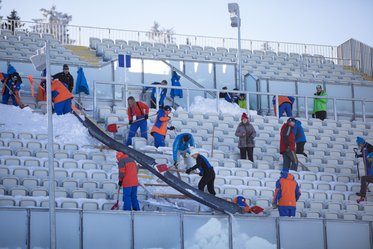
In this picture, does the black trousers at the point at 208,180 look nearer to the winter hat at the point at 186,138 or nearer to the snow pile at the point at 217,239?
the winter hat at the point at 186,138

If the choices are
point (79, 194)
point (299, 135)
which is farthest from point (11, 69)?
point (79, 194)

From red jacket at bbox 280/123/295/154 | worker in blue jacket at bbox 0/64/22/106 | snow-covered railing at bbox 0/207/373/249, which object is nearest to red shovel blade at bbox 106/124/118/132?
worker in blue jacket at bbox 0/64/22/106

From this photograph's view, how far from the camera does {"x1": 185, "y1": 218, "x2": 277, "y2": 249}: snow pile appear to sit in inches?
759

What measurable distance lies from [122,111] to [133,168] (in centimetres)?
654

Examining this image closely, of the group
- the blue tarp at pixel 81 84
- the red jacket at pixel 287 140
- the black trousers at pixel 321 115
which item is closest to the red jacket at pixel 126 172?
the red jacket at pixel 287 140

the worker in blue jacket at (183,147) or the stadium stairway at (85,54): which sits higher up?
the stadium stairway at (85,54)

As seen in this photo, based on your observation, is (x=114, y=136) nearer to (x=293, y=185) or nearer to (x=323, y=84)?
(x=293, y=185)

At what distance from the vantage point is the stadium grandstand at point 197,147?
1902 cm

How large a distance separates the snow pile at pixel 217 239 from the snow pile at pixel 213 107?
954 cm

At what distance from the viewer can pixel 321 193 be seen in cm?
2395

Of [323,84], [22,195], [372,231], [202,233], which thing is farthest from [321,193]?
[323,84]

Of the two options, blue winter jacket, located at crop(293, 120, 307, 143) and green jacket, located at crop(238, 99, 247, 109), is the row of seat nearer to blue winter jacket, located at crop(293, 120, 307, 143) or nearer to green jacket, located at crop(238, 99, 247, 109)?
green jacket, located at crop(238, 99, 247, 109)

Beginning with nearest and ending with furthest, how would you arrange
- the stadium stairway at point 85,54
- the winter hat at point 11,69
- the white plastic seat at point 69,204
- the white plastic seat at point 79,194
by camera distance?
the white plastic seat at point 69,204, the white plastic seat at point 79,194, the winter hat at point 11,69, the stadium stairway at point 85,54

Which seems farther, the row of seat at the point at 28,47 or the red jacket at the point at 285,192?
the row of seat at the point at 28,47
